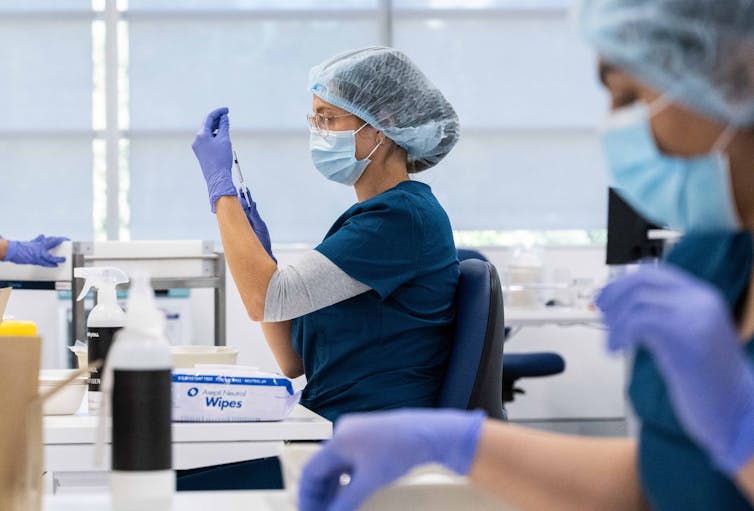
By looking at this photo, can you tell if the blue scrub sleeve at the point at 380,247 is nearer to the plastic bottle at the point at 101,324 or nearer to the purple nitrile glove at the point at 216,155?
the purple nitrile glove at the point at 216,155

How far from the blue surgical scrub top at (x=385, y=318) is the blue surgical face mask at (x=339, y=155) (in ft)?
0.62

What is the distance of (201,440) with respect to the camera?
1494 mm

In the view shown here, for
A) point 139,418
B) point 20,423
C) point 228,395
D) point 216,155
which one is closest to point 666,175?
point 139,418

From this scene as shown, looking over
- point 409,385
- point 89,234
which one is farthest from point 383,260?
point 89,234

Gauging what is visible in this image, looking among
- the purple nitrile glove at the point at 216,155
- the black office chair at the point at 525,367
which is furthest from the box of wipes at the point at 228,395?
the black office chair at the point at 525,367

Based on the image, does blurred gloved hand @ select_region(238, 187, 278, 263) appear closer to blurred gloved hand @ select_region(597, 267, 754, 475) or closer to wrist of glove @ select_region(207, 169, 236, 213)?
wrist of glove @ select_region(207, 169, 236, 213)

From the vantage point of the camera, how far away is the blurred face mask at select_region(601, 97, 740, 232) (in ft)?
2.78

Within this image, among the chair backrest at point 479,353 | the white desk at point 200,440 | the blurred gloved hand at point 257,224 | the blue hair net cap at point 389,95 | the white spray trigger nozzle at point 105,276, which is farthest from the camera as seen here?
the blurred gloved hand at point 257,224

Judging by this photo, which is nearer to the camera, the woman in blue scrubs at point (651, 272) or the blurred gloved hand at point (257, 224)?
the woman in blue scrubs at point (651, 272)

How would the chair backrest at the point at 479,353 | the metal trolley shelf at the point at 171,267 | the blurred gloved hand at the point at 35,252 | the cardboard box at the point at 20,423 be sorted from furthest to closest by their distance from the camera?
1. the blurred gloved hand at the point at 35,252
2. the metal trolley shelf at the point at 171,267
3. the chair backrest at the point at 479,353
4. the cardboard box at the point at 20,423

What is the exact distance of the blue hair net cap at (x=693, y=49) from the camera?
0.79 metres

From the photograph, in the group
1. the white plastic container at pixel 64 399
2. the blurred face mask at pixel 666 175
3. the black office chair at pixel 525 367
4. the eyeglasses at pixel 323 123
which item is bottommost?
the black office chair at pixel 525 367

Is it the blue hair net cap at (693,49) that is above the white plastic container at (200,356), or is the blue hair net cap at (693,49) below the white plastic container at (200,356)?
above

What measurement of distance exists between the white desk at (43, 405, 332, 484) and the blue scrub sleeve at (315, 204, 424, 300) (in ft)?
1.38
